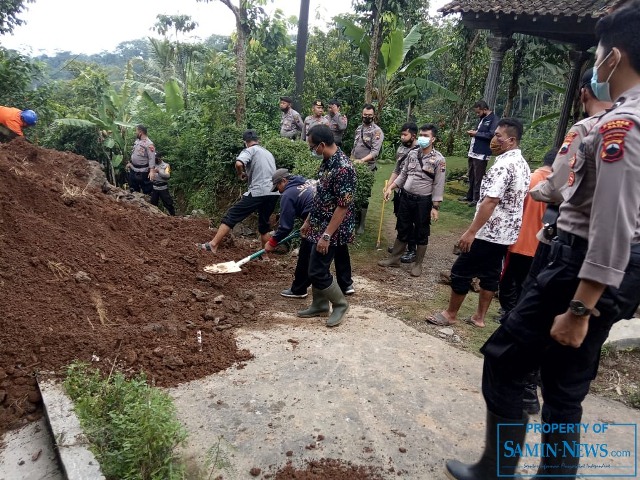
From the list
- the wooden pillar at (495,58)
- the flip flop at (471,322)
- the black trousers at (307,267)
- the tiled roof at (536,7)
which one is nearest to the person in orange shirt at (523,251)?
the flip flop at (471,322)

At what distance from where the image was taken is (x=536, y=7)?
779 cm

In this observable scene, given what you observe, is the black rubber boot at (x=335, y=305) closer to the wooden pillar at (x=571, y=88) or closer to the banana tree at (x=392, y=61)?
the wooden pillar at (x=571, y=88)

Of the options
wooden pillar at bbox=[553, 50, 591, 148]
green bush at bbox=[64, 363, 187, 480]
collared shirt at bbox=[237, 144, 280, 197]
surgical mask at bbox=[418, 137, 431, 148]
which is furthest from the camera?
wooden pillar at bbox=[553, 50, 591, 148]

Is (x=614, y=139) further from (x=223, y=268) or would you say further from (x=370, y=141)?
(x=370, y=141)

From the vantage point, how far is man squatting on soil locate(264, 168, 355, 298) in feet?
16.7

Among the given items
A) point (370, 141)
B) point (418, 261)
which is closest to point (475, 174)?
point (370, 141)

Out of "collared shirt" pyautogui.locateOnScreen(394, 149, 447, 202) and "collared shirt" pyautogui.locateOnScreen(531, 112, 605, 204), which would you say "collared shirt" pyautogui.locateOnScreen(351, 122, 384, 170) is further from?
"collared shirt" pyautogui.locateOnScreen(531, 112, 605, 204)

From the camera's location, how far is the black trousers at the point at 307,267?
4.96m

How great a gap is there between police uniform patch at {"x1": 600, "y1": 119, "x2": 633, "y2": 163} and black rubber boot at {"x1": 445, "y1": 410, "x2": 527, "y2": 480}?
1237mm

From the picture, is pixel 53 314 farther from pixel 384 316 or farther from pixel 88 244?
pixel 384 316

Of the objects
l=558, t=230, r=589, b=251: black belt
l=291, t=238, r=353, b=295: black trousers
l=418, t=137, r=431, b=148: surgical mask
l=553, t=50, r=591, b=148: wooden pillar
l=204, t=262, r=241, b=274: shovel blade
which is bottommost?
l=204, t=262, r=241, b=274: shovel blade

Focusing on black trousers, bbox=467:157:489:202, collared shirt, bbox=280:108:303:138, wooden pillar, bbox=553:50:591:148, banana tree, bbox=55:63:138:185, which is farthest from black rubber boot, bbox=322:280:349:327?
banana tree, bbox=55:63:138:185

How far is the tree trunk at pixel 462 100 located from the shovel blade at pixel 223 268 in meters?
12.4

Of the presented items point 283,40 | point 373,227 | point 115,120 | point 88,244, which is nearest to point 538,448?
point 88,244
